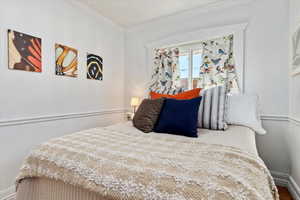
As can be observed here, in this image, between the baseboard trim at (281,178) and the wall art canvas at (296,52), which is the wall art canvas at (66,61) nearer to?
the wall art canvas at (296,52)

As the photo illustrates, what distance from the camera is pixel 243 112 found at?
→ 5.53 ft

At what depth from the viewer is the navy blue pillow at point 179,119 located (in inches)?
53.1

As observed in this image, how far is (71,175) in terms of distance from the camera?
2.69 feet

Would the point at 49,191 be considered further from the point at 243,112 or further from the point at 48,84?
the point at 243,112

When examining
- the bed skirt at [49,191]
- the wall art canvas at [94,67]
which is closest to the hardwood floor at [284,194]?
the bed skirt at [49,191]

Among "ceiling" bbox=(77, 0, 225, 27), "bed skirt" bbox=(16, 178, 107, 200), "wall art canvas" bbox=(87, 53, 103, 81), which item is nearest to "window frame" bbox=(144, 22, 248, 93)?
"ceiling" bbox=(77, 0, 225, 27)

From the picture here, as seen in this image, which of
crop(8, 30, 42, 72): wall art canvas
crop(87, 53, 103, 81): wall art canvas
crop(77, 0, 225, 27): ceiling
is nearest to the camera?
crop(8, 30, 42, 72): wall art canvas

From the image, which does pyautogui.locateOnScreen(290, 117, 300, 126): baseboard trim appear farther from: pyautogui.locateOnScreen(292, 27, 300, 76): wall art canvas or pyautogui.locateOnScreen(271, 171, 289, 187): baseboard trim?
pyautogui.locateOnScreen(271, 171, 289, 187): baseboard trim

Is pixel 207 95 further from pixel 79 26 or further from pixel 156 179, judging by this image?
pixel 79 26

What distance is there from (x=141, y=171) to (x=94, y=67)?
2.23m

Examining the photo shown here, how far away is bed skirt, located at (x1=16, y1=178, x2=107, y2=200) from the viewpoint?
0.82 meters

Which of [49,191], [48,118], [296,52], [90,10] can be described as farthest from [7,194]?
[296,52]

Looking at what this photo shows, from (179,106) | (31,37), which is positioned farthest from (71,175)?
(31,37)

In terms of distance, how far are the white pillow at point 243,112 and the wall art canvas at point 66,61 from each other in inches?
83.1
